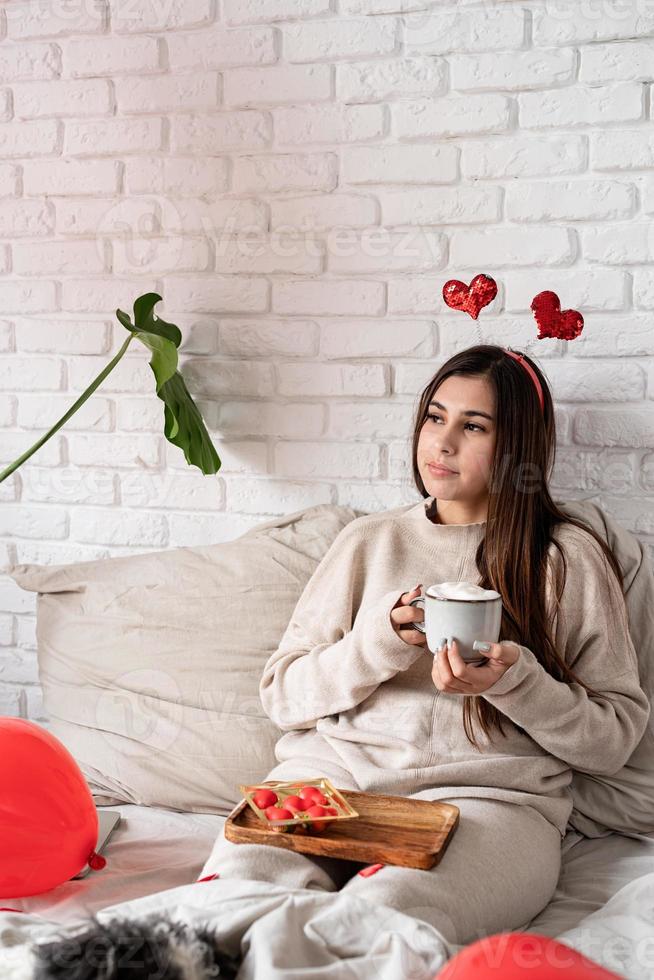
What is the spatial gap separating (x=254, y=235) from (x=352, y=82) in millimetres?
334

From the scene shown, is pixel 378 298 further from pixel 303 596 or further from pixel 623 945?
pixel 623 945

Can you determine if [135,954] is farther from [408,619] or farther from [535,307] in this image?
[535,307]

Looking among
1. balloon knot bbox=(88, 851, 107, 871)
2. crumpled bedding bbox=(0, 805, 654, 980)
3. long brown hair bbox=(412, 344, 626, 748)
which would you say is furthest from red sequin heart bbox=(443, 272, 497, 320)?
balloon knot bbox=(88, 851, 107, 871)

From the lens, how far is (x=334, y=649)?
63.9 inches

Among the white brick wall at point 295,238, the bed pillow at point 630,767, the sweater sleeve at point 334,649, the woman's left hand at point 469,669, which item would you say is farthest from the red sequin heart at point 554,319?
the woman's left hand at point 469,669

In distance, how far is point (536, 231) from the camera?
184 centimetres

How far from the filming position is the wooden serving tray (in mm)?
1305

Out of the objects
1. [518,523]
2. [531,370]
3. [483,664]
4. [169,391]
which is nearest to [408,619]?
[483,664]

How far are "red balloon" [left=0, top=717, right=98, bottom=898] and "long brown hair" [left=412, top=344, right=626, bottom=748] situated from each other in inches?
22.6

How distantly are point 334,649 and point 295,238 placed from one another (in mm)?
818

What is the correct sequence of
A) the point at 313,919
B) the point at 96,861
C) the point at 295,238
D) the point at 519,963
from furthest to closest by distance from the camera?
the point at 295,238 → the point at 96,861 → the point at 313,919 → the point at 519,963

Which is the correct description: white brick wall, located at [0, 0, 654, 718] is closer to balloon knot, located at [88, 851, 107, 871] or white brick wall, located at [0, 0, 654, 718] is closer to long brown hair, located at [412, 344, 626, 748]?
long brown hair, located at [412, 344, 626, 748]

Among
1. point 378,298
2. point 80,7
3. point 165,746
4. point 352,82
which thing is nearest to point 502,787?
point 165,746

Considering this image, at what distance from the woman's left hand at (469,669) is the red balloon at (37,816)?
0.53 meters
